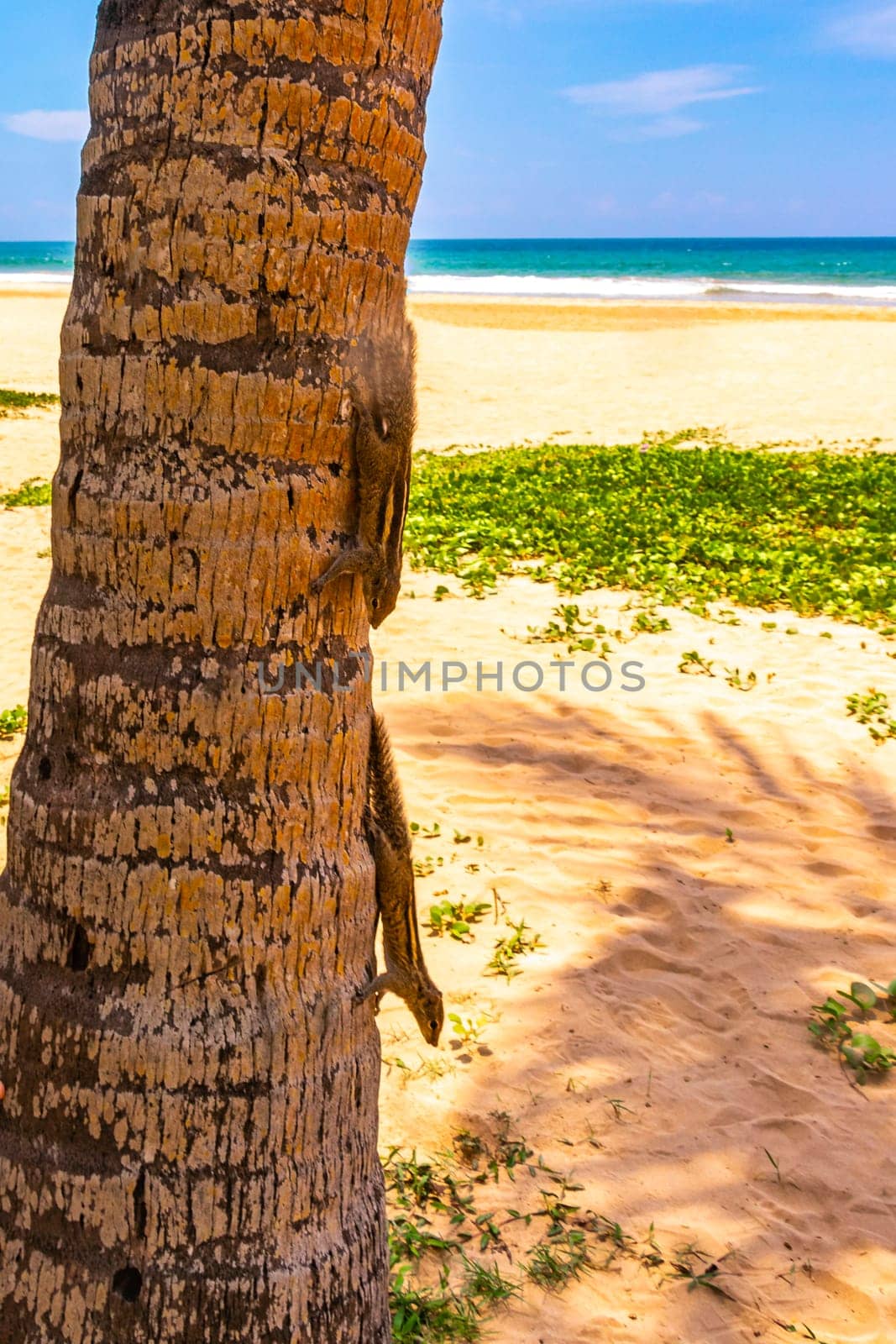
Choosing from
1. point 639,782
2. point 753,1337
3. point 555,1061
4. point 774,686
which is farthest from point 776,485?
point 753,1337

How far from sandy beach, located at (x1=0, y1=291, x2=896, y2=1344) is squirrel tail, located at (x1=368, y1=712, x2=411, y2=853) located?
1.47 meters

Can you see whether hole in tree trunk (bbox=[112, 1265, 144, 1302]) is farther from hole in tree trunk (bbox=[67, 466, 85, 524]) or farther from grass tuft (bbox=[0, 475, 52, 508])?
grass tuft (bbox=[0, 475, 52, 508])

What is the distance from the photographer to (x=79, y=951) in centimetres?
195

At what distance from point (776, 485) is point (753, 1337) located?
10064 mm

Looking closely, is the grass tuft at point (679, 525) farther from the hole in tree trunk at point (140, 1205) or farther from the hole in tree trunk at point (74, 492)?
the hole in tree trunk at point (140, 1205)

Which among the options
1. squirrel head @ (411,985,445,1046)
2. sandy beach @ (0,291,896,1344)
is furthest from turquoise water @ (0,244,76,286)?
squirrel head @ (411,985,445,1046)

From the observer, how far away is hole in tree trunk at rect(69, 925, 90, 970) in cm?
193

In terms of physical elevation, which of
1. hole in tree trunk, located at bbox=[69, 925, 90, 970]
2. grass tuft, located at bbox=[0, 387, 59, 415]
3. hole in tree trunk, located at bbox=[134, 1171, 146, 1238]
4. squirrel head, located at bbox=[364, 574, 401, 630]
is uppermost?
squirrel head, located at bbox=[364, 574, 401, 630]

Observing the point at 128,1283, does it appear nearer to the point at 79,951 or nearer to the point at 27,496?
the point at 79,951

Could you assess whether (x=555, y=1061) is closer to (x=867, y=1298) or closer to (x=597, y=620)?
(x=867, y=1298)

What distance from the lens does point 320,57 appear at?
1.78 m

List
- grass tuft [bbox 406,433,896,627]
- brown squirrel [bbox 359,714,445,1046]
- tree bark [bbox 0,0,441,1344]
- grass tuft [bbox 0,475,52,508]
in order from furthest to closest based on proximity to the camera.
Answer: grass tuft [bbox 0,475,52,508] < grass tuft [bbox 406,433,896,627] < brown squirrel [bbox 359,714,445,1046] < tree bark [bbox 0,0,441,1344]

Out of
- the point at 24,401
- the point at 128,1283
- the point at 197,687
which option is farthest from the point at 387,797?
the point at 24,401

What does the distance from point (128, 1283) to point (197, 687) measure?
1.12 m
